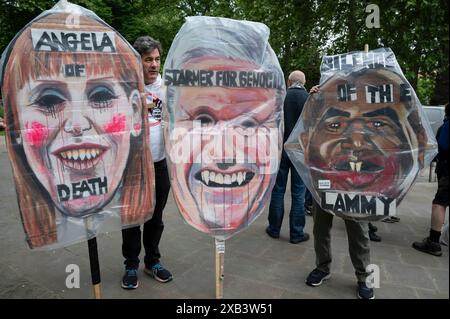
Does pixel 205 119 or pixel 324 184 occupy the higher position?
pixel 205 119

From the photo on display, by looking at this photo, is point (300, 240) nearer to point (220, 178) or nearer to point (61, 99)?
point (220, 178)

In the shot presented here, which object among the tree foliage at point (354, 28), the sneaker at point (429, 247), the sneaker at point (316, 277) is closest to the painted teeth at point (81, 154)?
the sneaker at point (316, 277)

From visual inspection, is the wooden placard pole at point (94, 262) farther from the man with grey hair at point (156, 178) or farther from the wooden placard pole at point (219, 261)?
the wooden placard pole at point (219, 261)

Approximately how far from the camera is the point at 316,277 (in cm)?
278

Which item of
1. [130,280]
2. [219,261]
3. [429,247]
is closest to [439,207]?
[429,247]

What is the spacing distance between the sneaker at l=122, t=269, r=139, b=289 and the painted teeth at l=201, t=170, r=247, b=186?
1.08 metres

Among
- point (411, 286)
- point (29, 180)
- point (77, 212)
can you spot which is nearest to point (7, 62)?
point (29, 180)

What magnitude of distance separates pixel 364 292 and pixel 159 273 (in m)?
1.53

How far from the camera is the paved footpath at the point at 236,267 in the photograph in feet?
8.80

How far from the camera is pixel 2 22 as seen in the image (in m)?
14.6

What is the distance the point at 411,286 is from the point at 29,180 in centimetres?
277

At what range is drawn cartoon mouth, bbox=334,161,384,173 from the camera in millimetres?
2283

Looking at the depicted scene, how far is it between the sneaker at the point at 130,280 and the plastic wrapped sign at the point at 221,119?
859mm

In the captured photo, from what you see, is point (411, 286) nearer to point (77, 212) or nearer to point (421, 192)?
point (77, 212)
